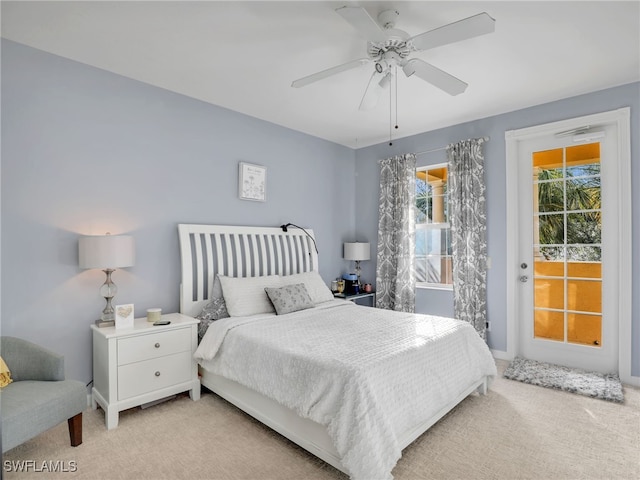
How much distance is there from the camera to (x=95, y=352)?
2.66 meters

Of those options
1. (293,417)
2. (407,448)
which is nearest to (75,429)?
(293,417)

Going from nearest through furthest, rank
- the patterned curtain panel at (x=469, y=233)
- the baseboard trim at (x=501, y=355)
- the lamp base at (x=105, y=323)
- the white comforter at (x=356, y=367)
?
the white comforter at (x=356, y=367)
the lamp base at (x=105, y=323)
the baseboard trim at (x=501, y=355)
the patterned curtain panel at (x=469, y=233)

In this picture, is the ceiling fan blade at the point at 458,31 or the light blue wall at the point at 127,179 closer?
the ceiling fan blade at the point at 458,31

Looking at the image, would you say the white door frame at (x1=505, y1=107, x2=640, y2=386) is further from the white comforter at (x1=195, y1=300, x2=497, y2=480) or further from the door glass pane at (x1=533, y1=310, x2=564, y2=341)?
the white comforter at (x1=195, y1=300, x2=497, y2=480)

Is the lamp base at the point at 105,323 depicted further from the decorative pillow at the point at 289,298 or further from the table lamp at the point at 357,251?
the table lamp at the point at 357,251

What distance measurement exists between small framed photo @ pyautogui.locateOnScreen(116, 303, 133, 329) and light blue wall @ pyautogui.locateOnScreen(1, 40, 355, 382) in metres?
0.38

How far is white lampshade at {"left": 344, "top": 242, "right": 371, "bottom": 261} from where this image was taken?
4.71 meters

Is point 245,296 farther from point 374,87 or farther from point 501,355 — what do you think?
point 501,355

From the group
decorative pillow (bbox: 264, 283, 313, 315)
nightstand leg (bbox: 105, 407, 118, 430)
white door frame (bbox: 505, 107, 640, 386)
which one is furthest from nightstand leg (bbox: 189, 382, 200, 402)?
white door frame (bbox: 505, 107, 640, 386)

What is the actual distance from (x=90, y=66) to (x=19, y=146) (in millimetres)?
842

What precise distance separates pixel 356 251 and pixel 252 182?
1.71 m

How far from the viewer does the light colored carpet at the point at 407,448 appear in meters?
1.92

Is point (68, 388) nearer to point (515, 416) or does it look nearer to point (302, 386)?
point (302, 386)

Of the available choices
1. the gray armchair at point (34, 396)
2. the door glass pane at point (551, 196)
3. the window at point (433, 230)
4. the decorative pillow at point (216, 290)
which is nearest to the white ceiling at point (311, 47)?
the door glass pane at point (551, 196)
